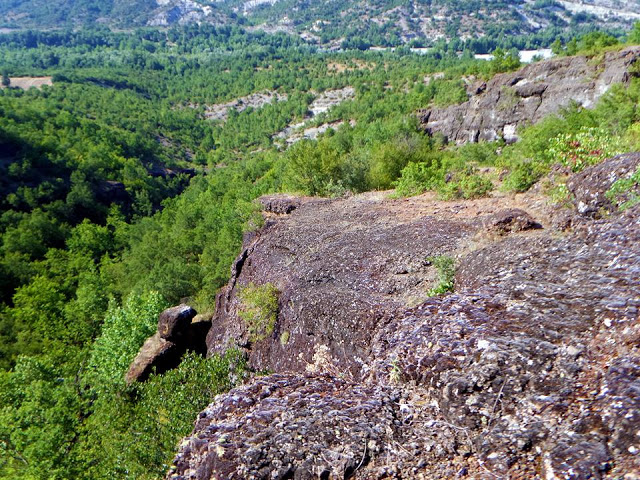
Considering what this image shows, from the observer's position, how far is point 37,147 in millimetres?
75250

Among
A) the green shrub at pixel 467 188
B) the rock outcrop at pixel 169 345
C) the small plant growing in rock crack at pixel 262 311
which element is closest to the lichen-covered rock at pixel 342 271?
the small plant growing in rock crack at pixel 262 311

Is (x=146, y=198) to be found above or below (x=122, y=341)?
below

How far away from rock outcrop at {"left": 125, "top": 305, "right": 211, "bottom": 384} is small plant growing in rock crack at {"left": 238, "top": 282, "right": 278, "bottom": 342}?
6517 millimetres

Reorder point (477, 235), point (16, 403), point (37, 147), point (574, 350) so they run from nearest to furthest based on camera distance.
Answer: point (574, 350)
point (477, 235)
point (16, 403)
point (37, 147)

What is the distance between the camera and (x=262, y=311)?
14.2 meters

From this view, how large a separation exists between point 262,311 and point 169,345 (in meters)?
7.90

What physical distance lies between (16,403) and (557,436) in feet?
92.9

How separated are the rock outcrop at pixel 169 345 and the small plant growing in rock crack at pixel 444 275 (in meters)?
13.0

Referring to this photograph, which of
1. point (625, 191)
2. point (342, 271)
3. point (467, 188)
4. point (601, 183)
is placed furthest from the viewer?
point (467, 188)

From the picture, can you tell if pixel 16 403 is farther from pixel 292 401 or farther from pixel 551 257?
pixel 551 257

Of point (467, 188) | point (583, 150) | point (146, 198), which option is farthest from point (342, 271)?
point (146, 198)

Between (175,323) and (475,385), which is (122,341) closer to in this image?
(175,323)

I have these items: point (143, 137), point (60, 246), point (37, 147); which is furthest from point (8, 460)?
point (143, 137)

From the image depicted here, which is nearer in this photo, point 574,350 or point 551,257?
point 574,350
